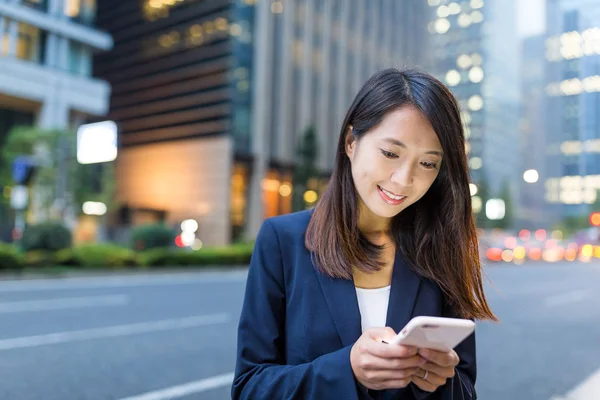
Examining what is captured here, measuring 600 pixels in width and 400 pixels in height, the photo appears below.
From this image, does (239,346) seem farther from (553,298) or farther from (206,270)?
(206,270)

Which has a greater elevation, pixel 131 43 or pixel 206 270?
pixel 131 43

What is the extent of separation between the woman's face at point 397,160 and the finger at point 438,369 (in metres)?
0.37

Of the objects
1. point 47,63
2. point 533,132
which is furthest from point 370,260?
point 47,63

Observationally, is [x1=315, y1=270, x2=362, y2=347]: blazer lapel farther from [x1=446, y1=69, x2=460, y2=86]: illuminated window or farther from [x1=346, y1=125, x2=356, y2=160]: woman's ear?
[x1=446, y1=69, x2=460, y2=86]: illuminated window

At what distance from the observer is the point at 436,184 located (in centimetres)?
146

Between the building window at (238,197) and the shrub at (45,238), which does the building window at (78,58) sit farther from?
the building window at (238,197)

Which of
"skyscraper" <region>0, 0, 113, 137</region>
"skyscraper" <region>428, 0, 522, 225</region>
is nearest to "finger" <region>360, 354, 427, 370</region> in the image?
"skyscraper" <region>428, 0, 522, 225</region>

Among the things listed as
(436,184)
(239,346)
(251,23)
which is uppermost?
(251,23)

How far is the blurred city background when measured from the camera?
143 inches

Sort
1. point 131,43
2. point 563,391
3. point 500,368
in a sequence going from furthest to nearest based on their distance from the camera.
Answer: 1. point 131,43
2. point 500,368
3. point 563,391

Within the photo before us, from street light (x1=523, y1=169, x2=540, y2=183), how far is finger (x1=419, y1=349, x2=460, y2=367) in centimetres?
256

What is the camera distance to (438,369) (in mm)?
1110

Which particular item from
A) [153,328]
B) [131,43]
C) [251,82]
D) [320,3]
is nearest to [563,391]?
[153,328]

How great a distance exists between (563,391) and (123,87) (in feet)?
128
